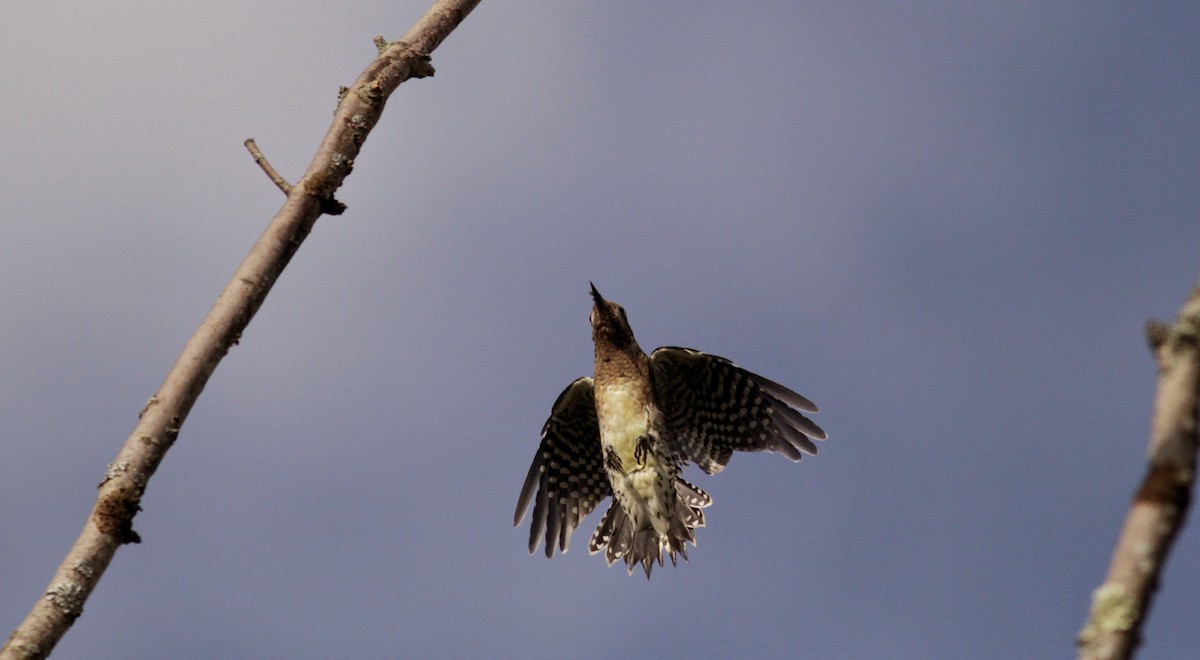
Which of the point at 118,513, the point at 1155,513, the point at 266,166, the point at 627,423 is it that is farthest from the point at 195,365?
the point at 627,423

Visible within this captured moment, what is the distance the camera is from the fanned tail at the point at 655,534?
10891 millimetres

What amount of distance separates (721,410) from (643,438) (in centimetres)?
109

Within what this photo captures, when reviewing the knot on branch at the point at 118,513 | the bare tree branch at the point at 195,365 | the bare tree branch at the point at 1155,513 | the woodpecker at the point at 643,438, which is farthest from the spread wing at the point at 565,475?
the bare tree branch at the point at 1155,513

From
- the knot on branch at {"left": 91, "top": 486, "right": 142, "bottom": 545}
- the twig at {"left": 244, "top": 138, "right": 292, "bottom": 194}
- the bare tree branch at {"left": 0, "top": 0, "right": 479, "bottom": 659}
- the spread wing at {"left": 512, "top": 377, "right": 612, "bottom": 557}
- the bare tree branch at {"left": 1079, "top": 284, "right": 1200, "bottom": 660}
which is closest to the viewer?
the bare tree branch at {"left": 1079, "top": 284, "right": 1200, "bottom": 660}

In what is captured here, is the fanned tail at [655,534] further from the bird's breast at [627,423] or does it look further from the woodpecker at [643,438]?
the bird's breast at [627,423]

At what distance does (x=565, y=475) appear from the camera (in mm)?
11836

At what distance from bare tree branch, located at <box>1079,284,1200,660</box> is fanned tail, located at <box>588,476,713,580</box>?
896 cm

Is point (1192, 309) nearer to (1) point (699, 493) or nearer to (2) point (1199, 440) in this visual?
(2) point (1199, 440)

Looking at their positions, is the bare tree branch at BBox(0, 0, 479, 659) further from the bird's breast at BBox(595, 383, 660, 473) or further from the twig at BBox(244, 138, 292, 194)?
the bird's breast at BBox(595, 383, 660, 473)

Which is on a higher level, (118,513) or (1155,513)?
(1155,513)

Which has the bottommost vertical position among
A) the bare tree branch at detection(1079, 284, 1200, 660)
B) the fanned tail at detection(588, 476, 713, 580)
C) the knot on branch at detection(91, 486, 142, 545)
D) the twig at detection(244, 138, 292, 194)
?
the knot on branch at detection(91, 486, 142, 545)

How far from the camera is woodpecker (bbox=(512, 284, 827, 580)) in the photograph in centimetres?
1070

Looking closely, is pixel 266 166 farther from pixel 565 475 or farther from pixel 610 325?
pixel 565 475

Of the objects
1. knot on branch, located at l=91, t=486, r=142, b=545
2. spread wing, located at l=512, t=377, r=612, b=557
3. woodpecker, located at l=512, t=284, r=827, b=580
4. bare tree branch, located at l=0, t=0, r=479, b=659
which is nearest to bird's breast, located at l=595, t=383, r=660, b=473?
woodpecker, located at l=512, t=284, r=827, b=580
